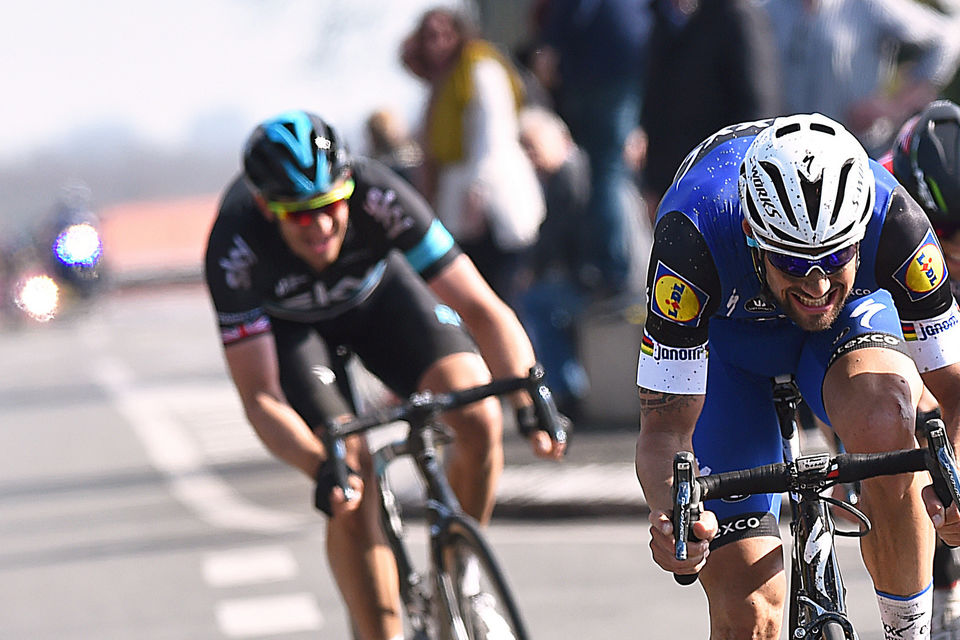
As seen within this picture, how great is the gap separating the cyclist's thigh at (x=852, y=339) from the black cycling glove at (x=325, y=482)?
4.50 ft

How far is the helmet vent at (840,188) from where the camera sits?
357 centimetres

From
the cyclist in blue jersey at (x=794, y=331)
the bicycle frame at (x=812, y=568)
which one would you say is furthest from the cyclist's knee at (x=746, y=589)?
the bicycle frame at (x=812, y=568)

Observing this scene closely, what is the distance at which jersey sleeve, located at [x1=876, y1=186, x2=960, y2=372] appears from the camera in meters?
3.82

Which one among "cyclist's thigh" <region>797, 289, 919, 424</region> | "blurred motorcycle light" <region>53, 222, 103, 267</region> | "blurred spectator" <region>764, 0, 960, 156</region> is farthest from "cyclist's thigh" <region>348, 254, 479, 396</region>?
"blurred motorcycle light" <region>53, 222, 103, 267</region>

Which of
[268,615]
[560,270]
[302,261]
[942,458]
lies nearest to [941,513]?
[942,458]

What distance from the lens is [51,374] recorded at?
18.0 metres

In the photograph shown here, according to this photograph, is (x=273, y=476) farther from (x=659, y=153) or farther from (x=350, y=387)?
(x=350, y=387)

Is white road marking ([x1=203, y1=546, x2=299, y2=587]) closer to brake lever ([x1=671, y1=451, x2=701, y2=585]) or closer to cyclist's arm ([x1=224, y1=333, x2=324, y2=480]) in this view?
cyclist's arm ([x1=224, y1=333, x2=324, y2=480])

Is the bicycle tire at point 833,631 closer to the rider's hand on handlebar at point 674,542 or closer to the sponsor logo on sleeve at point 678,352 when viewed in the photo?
the rider's hand on handlebar at point 674,542

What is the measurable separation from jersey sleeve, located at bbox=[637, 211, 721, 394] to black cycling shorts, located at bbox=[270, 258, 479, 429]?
1849 mm

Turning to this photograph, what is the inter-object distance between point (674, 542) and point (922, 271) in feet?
3.08

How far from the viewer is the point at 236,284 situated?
17.8 feet

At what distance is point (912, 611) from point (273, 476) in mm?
7221

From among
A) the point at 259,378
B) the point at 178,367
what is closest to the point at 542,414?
the point at 259,378
